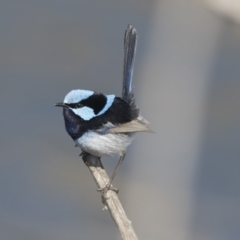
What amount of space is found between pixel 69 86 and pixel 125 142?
3.89 metres

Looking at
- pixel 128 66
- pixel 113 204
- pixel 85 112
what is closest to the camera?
pixel 113 204

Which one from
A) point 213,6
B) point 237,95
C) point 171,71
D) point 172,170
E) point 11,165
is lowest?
point 11,165

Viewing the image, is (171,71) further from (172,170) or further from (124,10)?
(124,10)

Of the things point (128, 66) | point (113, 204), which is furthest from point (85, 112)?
point (113, 204)

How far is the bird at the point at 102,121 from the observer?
340 centimetres

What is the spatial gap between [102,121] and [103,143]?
0.31 ft

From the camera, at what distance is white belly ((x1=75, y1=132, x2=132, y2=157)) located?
342 cm

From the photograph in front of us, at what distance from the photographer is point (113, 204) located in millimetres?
2852

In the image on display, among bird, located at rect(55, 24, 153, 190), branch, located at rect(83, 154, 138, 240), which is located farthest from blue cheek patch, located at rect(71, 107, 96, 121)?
branch, located at rect(83, 154, 138, 240)

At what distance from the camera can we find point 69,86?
24.5ft

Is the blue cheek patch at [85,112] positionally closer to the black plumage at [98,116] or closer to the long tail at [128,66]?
the black plumage at [98,116]

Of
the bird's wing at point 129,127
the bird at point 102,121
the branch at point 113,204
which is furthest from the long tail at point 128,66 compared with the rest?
the branch at point 113,204

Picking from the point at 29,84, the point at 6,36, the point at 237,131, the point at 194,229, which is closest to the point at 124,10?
the point at 6,36

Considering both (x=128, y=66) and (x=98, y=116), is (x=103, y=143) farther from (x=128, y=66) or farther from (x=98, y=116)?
(x=128, y=66)
